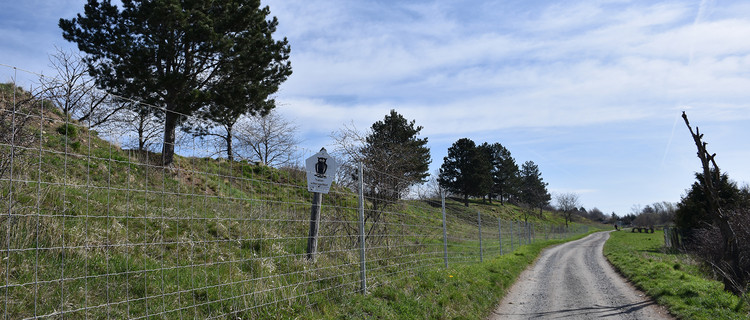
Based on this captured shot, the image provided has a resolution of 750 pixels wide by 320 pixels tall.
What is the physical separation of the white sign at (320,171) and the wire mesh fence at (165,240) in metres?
0.19

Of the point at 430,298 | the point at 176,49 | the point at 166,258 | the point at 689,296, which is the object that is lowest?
the point at 689,296

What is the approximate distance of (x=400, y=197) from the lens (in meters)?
8.56

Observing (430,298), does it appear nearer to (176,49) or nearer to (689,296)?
(689,296)

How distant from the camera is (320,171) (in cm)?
587

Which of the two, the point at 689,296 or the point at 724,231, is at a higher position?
the point at 724,231

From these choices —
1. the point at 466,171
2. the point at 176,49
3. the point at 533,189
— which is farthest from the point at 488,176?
the point at 176,49

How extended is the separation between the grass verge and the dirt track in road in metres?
0.38

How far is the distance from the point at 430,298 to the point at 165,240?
400 cm

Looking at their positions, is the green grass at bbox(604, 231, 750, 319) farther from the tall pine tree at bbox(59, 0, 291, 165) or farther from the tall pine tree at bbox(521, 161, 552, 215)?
the tall pine tree at bbox(521, 161, 552, 215)

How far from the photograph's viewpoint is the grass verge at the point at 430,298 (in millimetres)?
5363

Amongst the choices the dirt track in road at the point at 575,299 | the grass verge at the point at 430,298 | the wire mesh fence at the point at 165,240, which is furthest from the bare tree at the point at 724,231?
the wire mesh fence at the point at 165,240

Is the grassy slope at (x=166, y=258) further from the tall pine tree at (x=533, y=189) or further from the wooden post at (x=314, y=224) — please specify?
the tall pine tree at (x=533, y=189)

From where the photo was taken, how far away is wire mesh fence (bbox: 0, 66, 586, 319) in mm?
3711

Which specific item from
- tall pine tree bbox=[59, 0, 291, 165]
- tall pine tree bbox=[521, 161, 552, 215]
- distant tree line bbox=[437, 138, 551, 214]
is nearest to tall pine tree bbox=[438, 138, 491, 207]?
distant tree line bbox=[437, 138, 551, 214]
